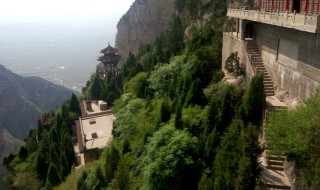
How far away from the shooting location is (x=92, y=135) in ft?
115

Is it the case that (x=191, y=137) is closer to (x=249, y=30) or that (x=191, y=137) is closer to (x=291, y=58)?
(x=291, y=58)

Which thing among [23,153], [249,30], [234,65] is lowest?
[23,153]

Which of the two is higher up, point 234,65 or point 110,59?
point 234,65

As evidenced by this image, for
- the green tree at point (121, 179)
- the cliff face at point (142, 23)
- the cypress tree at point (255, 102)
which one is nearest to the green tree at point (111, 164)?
the green tree at point (121, 179)

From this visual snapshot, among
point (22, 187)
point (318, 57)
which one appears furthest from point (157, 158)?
point (22, 187)

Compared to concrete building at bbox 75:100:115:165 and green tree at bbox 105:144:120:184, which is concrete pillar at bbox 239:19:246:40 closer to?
green tree at bbox 105:144:120:184

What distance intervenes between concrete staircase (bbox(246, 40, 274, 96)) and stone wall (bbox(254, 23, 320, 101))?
0.91 ft

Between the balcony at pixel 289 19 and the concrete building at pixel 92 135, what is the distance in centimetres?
1770

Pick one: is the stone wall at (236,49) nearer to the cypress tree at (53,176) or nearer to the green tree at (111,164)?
the green tree at (111,164)

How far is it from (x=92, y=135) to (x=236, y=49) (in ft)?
56.2

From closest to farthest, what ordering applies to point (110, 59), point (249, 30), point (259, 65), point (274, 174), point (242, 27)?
1. point (274, 174)
2. point (259, 65)
3. point (242, 27)
4. point (249, 30)
5. point (110, 59)

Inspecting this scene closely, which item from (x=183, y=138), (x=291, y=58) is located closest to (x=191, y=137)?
(x=183, y=138)

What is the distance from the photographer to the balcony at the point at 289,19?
14.9 m

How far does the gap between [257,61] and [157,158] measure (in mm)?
9825
